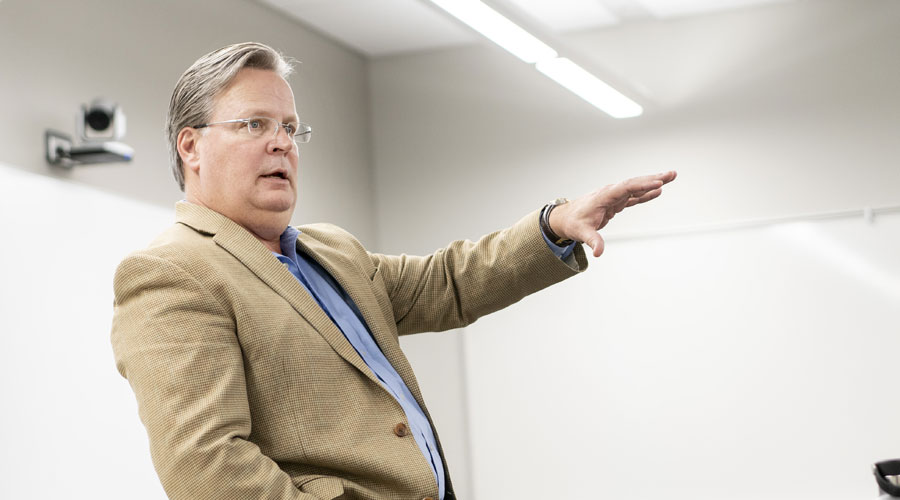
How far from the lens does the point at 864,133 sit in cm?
468

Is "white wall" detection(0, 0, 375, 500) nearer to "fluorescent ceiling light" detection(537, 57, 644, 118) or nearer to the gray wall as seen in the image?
the gray wall

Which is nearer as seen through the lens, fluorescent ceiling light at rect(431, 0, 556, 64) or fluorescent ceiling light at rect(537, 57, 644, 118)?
fluorescent ceiling light at rect(431, 0, 556, 64)

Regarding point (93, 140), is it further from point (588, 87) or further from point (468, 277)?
point (588, 87)

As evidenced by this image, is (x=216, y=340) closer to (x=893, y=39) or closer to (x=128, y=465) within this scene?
(x=128, y=465)

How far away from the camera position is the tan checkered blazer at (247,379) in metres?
1.28

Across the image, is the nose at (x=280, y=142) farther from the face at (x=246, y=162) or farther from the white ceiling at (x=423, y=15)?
the white ceiling at (x=423, y=15)

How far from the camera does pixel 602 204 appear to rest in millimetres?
1679

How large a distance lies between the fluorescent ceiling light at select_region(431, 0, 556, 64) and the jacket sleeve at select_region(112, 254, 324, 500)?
2.06m

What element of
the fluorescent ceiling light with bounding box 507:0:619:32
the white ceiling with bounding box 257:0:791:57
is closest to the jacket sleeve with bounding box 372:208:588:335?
the white ceiling with bounding box 257:0:791:57

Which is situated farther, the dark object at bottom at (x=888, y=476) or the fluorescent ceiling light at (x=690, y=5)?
the fluorescent ceiling light at (x=690, y=5)

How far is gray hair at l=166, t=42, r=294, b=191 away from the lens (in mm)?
1589

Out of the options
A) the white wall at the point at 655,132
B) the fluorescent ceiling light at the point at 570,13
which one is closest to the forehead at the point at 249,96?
the white wall at the point at 655,132

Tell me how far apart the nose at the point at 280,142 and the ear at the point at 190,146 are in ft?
0.42

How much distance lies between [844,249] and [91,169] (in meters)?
3.38
